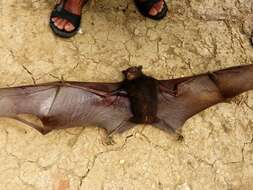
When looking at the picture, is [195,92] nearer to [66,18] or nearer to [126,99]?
[126,99]

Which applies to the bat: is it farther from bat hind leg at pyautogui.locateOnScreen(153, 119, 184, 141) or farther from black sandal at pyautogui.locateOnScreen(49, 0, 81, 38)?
black sandal at pyautogui.locateOnScreen(49, 0, 81, 38)

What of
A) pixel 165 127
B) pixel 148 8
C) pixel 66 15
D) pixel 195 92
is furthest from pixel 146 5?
pixel 165 127

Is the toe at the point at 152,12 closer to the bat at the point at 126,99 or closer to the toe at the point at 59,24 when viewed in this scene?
the bat at the point at 126,99

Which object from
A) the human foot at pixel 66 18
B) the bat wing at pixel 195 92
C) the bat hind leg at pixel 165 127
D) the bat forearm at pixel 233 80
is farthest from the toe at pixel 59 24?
the bat forearm at pixel 233 80

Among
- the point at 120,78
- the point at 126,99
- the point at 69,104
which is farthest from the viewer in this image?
the point at 120,78

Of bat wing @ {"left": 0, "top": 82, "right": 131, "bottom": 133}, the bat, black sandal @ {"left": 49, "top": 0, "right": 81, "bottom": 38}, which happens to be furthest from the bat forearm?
black sandal @ {"left": 49, "top": 0, "right": 81, "bottom": 38}

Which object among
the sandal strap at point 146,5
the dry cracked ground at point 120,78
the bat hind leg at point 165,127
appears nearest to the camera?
the dry cracked ground at point 120,78

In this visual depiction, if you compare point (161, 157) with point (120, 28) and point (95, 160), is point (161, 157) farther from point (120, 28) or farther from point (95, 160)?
point (120, 28)
